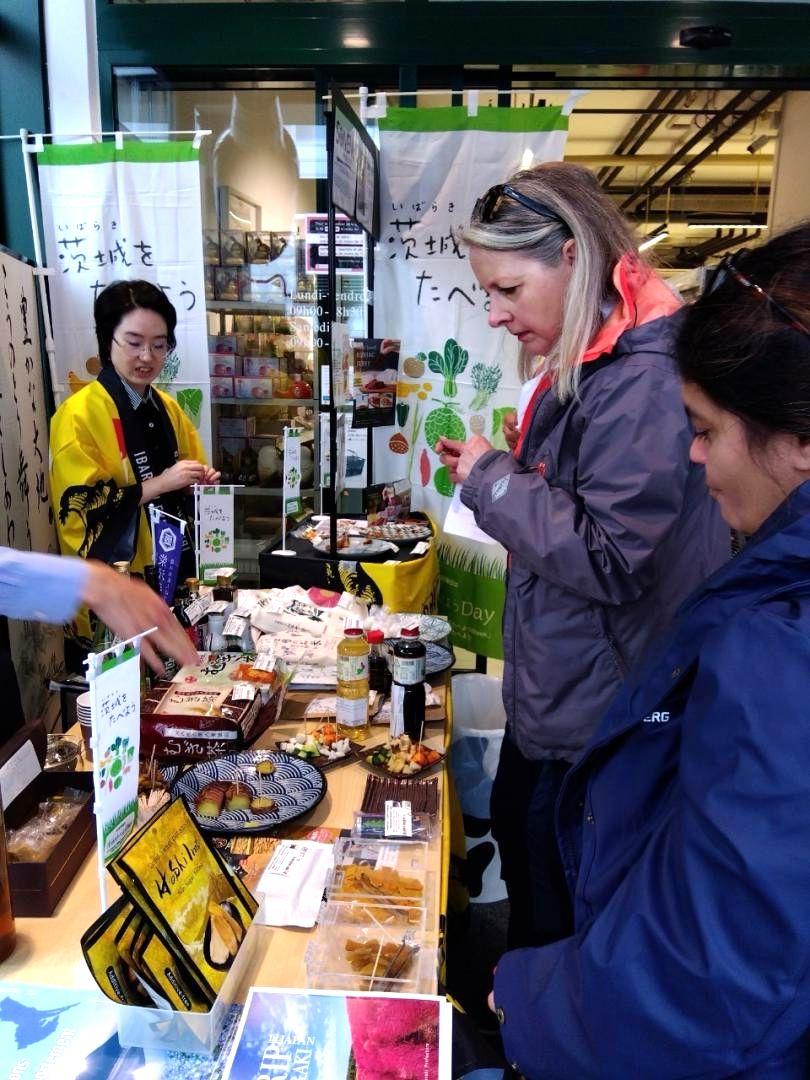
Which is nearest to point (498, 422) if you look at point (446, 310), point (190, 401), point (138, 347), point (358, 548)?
point (446, 310)

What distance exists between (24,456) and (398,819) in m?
2.31

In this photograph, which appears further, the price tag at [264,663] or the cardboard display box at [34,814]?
the price tag at [264,663]

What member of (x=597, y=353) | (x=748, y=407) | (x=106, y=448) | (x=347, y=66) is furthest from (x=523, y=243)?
(x=347, y=66)

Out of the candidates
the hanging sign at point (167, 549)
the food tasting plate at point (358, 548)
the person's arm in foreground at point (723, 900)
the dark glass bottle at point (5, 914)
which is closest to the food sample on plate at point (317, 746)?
the hanging sign at point (167, 549)

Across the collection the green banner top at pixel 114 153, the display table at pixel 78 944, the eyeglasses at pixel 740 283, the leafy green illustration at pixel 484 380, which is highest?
the green banner top at pixel 114 153

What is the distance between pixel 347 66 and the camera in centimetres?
327

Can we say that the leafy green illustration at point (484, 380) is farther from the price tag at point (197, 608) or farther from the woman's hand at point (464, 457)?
the price tag at point (197, 608)

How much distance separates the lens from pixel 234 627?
6.12 feet

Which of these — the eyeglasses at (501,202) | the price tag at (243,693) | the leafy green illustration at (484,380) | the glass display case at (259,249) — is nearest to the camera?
the eyeglasses at (501,202)

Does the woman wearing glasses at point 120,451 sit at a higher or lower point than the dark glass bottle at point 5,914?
higher

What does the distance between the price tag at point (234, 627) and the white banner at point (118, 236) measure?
1663 millimetres

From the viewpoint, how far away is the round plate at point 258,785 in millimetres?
1290

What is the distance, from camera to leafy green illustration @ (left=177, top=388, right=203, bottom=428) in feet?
10.7

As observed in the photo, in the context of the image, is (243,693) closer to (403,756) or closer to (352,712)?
(352,712)
